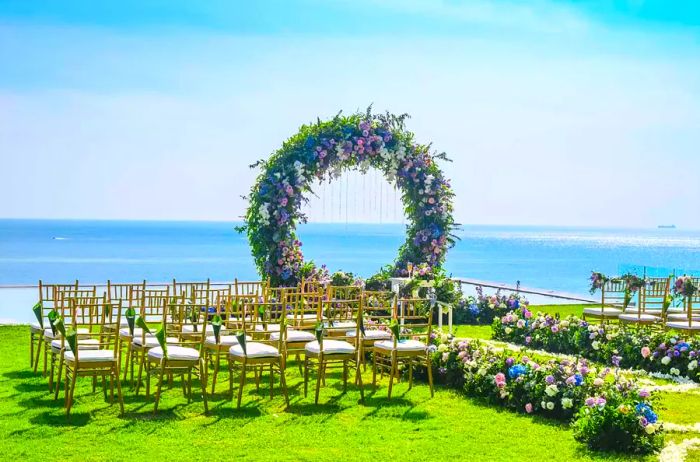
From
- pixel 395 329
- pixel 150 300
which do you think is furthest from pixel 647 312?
pixel 150 300

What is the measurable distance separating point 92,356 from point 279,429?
1.81 metres

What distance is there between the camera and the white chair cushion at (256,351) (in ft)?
27.2

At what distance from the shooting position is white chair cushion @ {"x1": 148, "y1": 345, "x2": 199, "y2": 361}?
8.09m

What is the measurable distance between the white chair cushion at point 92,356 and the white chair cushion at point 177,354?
0.38 meters

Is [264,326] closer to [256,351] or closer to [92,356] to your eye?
[256,351]

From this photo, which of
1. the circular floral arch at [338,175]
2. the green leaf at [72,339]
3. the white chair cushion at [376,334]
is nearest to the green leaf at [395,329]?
the white chair cushion at [376,334]

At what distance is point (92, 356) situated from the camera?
788 centimetres

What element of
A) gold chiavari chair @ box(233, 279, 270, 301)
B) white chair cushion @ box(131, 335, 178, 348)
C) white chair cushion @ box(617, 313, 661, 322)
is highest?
gold chiavari chair @ box(233, 279, 270, 301)

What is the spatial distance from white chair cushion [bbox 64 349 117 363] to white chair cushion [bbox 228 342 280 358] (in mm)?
1126

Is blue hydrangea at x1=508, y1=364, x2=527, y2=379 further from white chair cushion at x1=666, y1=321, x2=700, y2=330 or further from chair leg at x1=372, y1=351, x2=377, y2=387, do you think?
white chair cushion at x1=666, y1=321, x2=700, y2=330

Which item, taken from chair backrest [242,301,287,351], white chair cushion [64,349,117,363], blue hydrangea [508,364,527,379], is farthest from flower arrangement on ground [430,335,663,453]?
white chair cushion [64,349,117,363]

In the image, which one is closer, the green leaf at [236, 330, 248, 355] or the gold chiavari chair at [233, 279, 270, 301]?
the green leaf at [236, 330, 248, 355]

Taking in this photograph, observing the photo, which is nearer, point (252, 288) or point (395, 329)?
point (395, 329)

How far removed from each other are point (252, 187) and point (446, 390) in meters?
7.19
